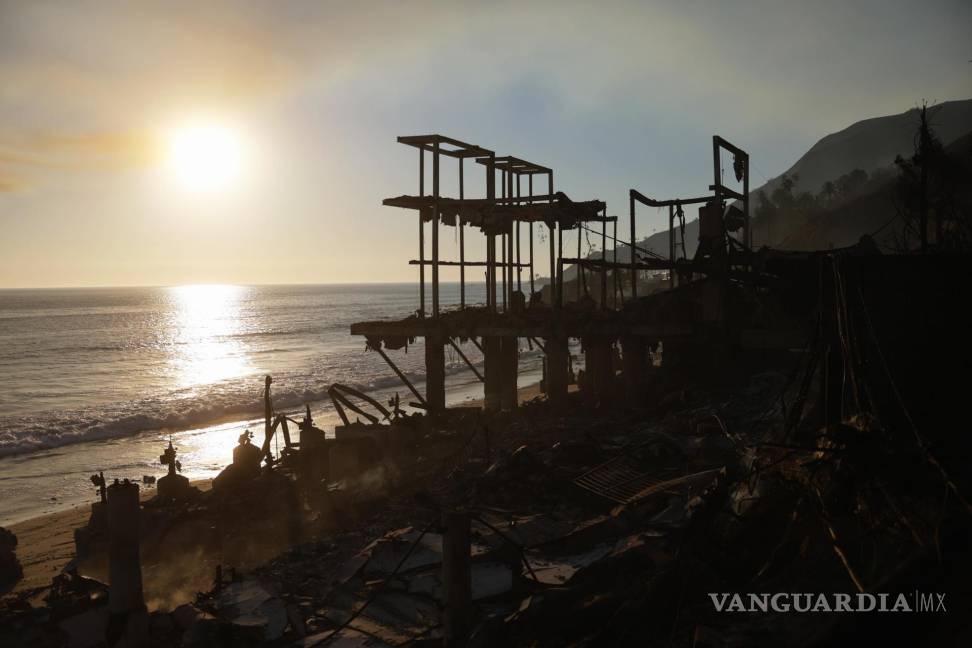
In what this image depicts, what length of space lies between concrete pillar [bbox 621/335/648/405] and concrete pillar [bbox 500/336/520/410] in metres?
4.35

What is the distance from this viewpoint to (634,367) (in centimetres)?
1969

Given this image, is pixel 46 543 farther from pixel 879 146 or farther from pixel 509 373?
pixel 879 146

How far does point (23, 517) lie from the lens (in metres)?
19.1

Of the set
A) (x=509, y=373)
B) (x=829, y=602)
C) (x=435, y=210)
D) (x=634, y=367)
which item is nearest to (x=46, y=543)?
(x=435, y=210)

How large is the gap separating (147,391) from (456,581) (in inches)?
1756

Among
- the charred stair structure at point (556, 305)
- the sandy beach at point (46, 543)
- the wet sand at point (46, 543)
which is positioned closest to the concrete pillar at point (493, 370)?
the charred stair structure at point (556, 305)

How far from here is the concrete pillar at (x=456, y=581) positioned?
23.2 ft

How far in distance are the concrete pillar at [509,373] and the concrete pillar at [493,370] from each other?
0.12m

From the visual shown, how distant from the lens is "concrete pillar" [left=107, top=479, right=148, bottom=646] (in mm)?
8281

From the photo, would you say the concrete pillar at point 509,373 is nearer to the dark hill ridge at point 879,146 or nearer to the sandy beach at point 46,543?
the sandy beach at point 46,543

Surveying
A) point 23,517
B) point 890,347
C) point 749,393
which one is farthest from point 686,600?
point 23,517

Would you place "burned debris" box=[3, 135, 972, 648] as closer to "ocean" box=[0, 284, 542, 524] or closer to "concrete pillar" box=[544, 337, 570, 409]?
"concrete pillar" box=[544, 337, 570, 409]

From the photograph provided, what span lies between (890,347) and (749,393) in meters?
9.66

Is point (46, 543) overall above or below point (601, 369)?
below
